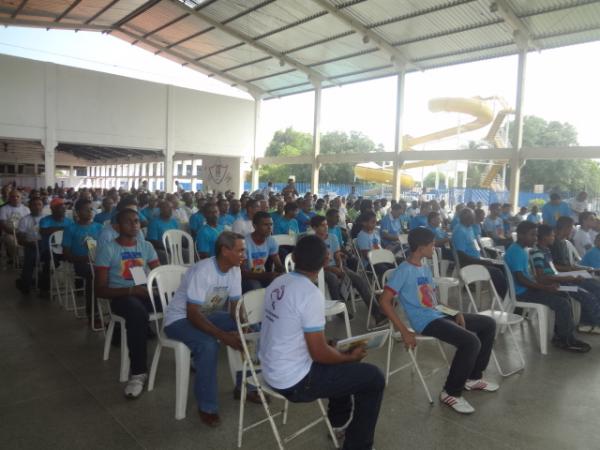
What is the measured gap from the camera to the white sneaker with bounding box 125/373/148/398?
122 inches

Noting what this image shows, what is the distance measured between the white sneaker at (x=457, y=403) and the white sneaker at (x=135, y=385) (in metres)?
2.16

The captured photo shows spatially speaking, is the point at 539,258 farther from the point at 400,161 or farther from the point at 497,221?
the point at 400,161

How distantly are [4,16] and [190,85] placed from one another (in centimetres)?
707

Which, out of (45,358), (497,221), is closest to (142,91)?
(497,221)

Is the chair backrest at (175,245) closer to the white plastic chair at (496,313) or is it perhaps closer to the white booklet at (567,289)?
the white plastic chair at (496,313)

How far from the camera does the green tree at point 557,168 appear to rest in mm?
28734

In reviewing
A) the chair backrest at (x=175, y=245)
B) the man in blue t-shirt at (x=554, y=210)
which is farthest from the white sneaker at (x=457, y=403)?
the man in blue t-shirt at (x=554, y=210)

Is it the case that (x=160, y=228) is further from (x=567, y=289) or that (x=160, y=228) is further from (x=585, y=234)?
(x=585, y=234)

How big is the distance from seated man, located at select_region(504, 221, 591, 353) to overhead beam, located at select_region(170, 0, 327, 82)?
14.1m

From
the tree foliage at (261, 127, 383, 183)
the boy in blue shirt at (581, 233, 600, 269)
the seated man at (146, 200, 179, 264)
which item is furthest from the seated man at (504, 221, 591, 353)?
the tree foliage at (261, 127, 383, 183)

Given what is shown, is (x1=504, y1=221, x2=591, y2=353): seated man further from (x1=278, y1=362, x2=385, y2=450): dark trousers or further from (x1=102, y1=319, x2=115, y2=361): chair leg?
(x1=102, y1=319, x2=115, y2=361): chair leg

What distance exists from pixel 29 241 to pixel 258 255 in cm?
353

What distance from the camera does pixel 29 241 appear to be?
5957 mm

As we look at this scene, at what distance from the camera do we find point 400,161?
1595 centimetres
